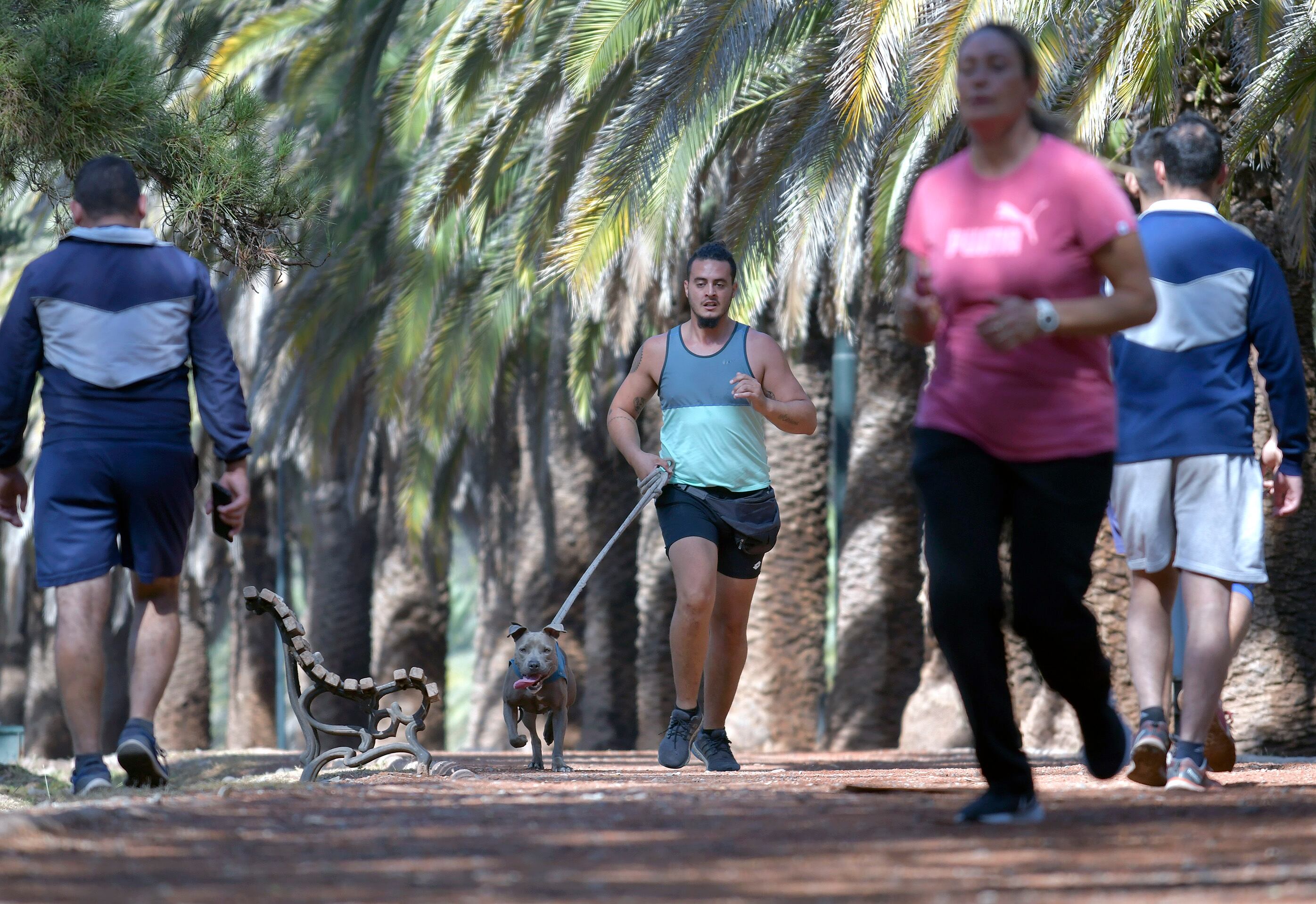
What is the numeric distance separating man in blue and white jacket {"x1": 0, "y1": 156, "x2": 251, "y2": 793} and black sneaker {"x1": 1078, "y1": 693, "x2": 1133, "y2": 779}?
287 cm

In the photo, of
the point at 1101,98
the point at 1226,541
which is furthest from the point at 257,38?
the point at 1226,541

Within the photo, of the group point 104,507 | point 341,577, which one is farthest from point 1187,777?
point 341,577

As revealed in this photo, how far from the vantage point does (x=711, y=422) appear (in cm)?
715

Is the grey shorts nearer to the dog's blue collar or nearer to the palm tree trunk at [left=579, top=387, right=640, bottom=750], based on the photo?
the dog's blue collar

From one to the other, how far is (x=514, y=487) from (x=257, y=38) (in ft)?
21.2

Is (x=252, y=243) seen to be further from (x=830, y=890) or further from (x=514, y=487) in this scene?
(x=514, y=487)

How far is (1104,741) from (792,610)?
33.3 feet

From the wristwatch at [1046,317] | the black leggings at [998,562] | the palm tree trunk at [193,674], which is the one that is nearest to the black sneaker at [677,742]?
the black leggings at [998,562]

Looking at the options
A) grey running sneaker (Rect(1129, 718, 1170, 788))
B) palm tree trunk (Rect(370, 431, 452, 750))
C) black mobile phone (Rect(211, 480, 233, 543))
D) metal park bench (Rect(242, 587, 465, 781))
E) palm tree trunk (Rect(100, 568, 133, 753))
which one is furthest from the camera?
palm tree trunk (Rect(100, 568, 133, 753))

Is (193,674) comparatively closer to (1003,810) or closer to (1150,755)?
(1150,755)

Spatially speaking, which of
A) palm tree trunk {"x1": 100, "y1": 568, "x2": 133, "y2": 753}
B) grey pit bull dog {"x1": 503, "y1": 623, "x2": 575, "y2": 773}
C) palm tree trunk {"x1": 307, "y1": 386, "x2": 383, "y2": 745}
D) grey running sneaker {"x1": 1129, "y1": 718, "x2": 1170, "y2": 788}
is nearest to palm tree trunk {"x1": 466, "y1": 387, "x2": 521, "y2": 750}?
palm tree trunk {"x1": 307, "y1": 386, "x2": 383, "y2": 745}

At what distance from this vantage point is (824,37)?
35.5 feet

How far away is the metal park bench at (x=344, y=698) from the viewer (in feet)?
21.7

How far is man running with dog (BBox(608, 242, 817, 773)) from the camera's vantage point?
277 inches
